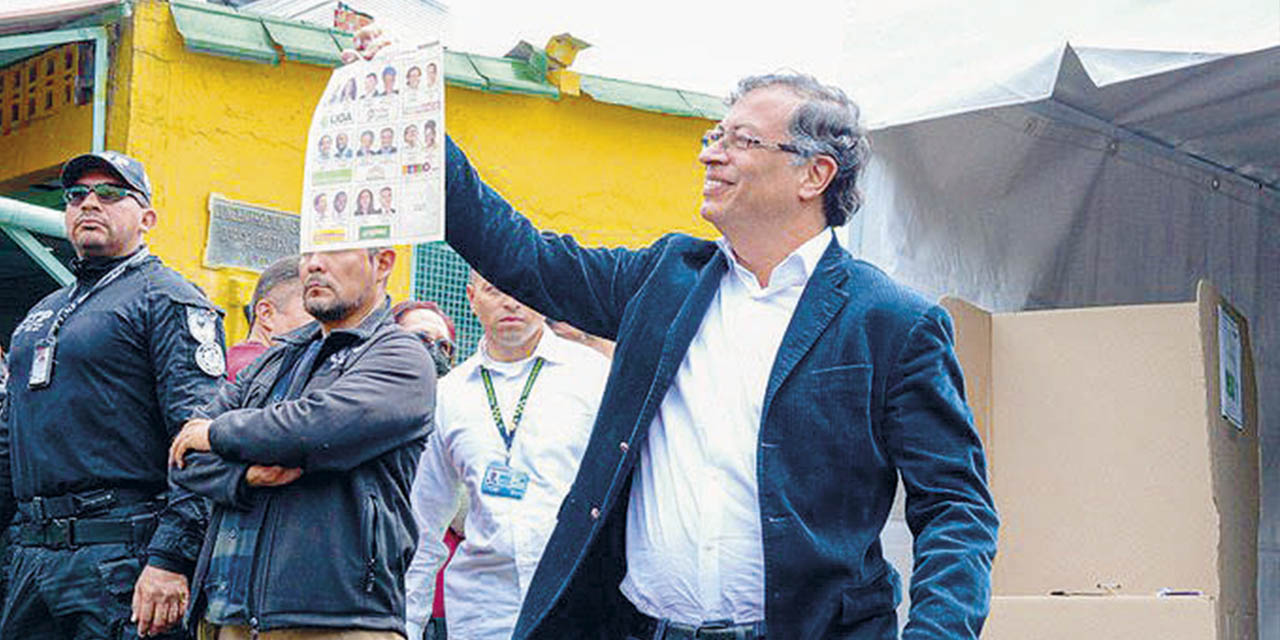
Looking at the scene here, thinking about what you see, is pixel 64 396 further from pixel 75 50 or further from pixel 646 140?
pixel 646 140

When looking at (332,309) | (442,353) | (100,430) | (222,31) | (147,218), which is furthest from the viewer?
(222,31)

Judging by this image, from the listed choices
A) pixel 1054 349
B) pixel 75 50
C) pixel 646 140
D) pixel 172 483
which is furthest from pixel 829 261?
pixel 646 140

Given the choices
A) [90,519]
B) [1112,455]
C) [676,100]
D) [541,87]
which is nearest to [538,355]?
[90,519]

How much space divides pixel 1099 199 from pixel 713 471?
3.32 m

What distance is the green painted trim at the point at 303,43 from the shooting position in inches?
367

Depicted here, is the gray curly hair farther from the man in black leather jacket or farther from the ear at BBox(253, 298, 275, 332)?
the ear at BBox(253, 298, 275, 332)

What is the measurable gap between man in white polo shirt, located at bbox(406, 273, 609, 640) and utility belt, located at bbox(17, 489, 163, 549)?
893 mm

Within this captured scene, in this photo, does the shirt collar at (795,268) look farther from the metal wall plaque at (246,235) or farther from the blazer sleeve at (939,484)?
the metal wall plaque at (246,235)

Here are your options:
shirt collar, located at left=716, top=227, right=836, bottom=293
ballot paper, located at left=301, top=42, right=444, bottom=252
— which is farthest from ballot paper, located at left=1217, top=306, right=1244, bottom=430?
ballot paper, located at left=301, top=42, right=444, bottom=252

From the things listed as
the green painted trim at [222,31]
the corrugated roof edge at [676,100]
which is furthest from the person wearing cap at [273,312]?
the corrugated roof edge at [676,100]

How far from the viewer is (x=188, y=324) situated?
4.51 metres

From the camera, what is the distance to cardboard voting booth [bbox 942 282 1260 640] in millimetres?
4664

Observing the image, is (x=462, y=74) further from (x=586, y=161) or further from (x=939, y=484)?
(x=939, y=484)

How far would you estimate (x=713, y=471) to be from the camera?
111 inches
